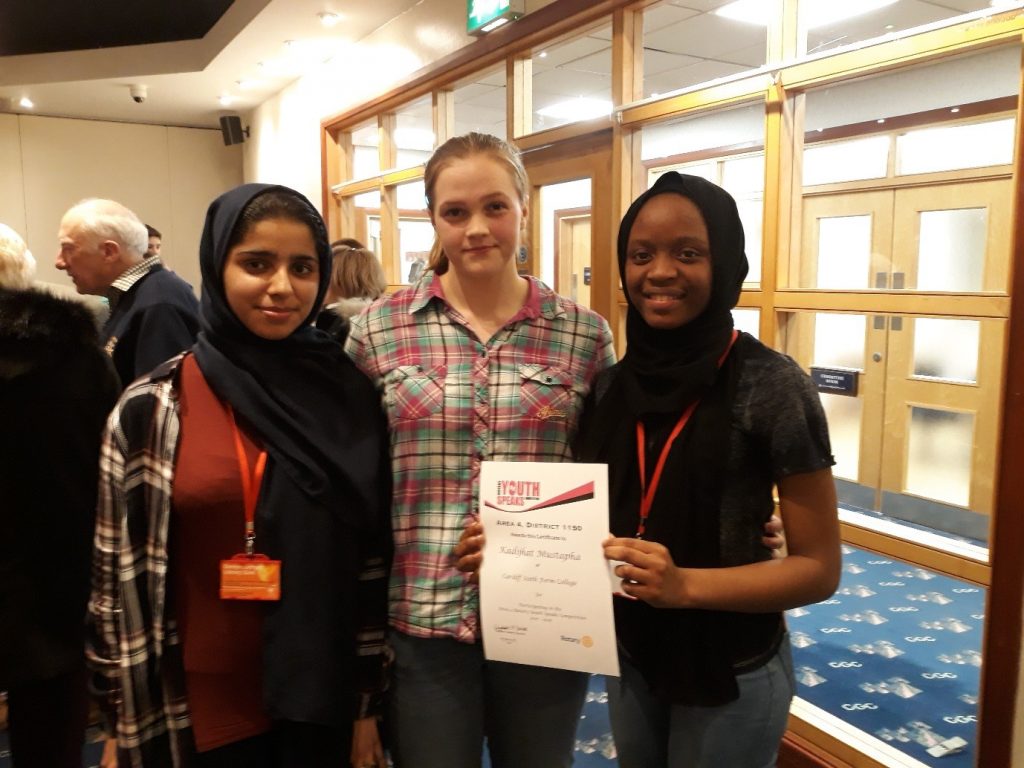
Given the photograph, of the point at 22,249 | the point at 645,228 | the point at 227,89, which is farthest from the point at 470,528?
the point at 227,89

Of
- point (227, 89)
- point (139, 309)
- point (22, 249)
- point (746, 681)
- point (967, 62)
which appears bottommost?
point (746, 681)

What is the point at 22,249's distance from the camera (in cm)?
205

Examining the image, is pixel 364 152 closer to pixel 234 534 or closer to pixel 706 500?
pixel 234 534

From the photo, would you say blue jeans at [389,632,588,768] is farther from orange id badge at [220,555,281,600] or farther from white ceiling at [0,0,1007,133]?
white ceiling at [0,0,1007,133]

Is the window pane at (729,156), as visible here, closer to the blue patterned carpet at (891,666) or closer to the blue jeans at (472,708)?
the blue patterned carpet at (891,666)

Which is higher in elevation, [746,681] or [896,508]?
[746,681]

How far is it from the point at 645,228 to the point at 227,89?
6.45 meters

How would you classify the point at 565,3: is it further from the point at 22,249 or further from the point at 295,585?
the point at 295,585

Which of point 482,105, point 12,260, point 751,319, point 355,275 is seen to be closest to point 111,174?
point 482,105

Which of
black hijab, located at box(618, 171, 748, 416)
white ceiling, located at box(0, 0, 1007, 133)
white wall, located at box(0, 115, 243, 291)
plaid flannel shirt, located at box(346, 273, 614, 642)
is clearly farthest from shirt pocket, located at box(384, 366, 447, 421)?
white wall, located at box(0, 115, 243, 291)

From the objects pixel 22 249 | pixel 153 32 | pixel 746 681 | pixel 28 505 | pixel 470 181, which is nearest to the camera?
pixel 746 681

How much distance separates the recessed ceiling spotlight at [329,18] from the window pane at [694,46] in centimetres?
193

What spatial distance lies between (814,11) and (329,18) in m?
3.18

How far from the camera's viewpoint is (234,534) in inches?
49.9
